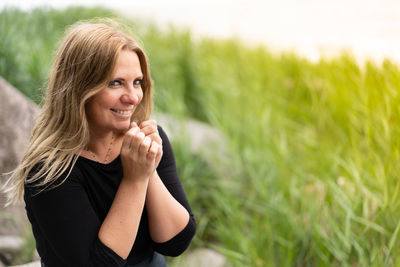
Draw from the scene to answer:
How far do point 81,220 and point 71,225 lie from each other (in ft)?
0.10

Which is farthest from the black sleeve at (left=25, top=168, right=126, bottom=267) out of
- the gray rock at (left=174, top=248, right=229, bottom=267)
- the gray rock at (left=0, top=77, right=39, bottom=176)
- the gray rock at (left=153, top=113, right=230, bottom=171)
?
the gray rock at (left=153, top=113, right=230, bottom=171)

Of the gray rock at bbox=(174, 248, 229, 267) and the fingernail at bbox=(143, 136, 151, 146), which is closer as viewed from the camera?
the fingernail at bbox=(143, 136, 151, 146)

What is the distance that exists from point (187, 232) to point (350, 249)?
123cm

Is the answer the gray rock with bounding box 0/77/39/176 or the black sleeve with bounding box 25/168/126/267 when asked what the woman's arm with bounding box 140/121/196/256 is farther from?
the gray rock with bounding box 0/77/39/176

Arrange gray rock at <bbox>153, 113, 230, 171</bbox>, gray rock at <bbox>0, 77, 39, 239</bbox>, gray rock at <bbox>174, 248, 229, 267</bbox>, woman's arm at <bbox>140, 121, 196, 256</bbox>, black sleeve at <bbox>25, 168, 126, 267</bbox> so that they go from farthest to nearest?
gray rock at <bbox>153, 113, 230, 171</bbox> < gray rock at <bbox>174, 248, 229, 267</bbox> < gray rock at <bbox>0, 77, 39, 239</bbox> < woman's arm at <bbox>140, 121, 196, 256</bbox> < black sleeve at <bbox>25, 168, 126, 267</bbox>

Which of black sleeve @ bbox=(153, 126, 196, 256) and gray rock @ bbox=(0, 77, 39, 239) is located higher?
black sleeve @ bbox=(153, 126, 196, 256)

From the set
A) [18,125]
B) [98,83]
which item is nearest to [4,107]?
[18,125]

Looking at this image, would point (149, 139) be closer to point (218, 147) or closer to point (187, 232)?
point (187, 232)

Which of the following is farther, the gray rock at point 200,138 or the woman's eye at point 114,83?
the gray rock at point 200,138

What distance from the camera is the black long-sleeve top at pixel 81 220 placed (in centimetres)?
137

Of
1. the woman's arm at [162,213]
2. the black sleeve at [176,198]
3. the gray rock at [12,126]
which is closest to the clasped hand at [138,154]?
the woman's arm at [162,213]

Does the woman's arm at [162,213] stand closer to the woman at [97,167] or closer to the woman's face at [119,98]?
the woman at [97,167]

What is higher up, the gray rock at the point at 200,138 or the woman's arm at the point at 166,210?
the woman's arm at the point at 166,210

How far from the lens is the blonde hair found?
1.42 metres
